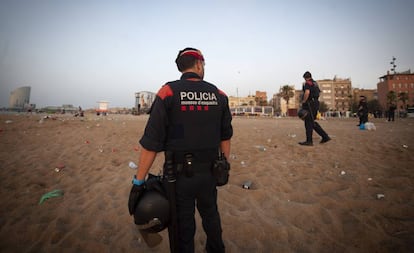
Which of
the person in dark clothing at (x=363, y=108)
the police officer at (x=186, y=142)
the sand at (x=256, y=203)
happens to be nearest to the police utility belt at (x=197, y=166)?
the police officer at (x=186, y=142)

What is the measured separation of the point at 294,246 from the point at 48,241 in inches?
122

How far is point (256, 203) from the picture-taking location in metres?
3.13

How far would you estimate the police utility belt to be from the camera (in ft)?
5.35

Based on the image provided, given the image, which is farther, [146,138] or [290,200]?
[290,200]

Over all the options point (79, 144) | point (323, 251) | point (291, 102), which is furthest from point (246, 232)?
point (291, 102)

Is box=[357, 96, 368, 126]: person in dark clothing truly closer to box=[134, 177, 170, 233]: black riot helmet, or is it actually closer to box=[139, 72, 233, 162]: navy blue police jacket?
box=[139, 72, 233, 162]: navy blue police jacket

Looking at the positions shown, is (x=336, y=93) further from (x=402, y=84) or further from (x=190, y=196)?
(x=190, y=196)

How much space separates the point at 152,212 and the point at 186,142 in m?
0.63

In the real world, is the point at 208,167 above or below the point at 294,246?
above

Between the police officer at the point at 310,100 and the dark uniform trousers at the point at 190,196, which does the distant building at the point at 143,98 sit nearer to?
the police officer at the point at 310,100

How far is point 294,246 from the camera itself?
7.43 feet

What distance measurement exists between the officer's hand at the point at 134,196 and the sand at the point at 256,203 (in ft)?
3.49

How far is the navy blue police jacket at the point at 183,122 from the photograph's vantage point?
164 cm

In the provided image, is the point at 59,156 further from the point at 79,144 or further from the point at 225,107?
the point at 225,107
